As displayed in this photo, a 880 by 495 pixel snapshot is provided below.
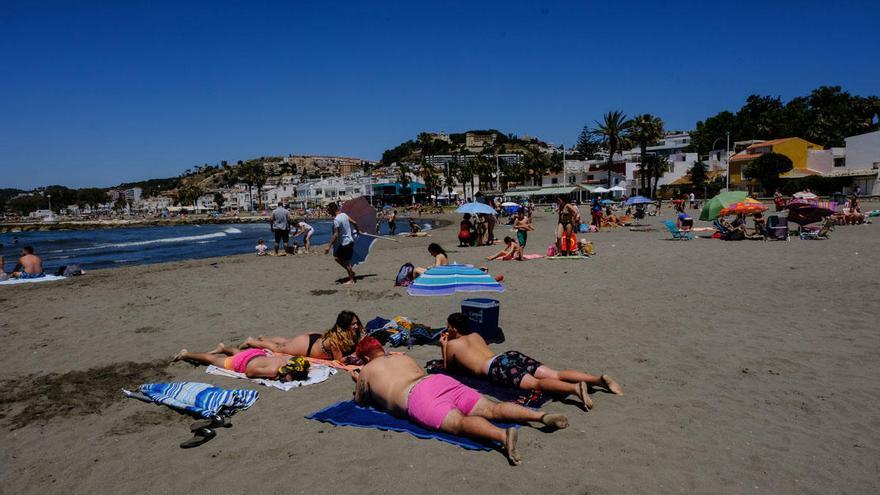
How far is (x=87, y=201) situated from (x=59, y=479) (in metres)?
190

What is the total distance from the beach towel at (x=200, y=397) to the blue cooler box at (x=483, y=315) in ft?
8.02

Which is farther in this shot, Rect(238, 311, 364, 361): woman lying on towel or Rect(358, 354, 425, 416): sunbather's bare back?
Rect(238, 311, 364, 361): woman lying on towel

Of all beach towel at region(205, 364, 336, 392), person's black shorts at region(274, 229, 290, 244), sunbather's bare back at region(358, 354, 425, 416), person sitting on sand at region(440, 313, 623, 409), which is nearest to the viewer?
sunbather's bare back at region(358, 354, 425, 416)

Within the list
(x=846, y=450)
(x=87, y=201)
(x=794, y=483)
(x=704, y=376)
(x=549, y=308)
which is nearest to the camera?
(x=794, y=483)

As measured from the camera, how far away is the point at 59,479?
3584mm

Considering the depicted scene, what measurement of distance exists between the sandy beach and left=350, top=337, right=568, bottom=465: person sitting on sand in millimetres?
145

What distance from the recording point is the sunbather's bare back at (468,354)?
478 centimetres

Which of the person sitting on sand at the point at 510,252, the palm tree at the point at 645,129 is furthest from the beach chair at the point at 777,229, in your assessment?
the palm tree at the point at 645,129

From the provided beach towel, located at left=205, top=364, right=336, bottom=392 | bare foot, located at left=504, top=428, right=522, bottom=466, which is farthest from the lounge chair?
bare foot, located at left=504, top=428, right=522, bottom=466

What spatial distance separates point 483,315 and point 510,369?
156 cm

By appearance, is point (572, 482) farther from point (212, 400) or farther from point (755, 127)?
point (755, 127)

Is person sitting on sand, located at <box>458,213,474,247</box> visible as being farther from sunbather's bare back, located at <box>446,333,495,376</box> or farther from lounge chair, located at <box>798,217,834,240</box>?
sunbather's bare back, located at <box>446,333,495,376</box>

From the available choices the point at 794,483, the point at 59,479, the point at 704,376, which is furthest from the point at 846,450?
the point at 59,479

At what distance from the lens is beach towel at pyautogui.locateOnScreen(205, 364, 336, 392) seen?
5.07 m
